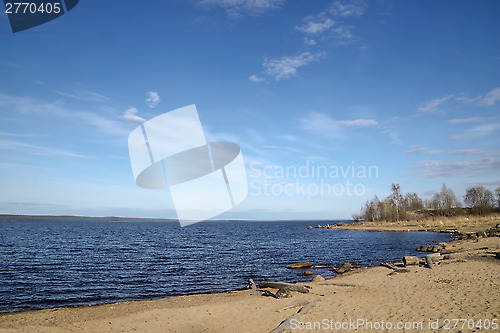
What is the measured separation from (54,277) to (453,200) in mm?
149849

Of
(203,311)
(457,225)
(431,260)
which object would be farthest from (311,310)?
(457,225)

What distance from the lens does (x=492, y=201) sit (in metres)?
115

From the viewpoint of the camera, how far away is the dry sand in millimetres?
11109

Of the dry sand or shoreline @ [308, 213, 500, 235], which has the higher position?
the dry sand

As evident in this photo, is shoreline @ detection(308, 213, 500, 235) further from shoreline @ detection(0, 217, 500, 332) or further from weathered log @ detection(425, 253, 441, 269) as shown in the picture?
shoreline @ detection(0, 217, 500, 332)

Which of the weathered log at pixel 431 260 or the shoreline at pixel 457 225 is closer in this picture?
the weathered log at pixel 431 260

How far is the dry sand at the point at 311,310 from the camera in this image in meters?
11.1

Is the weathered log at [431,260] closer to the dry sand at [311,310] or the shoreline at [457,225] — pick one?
A: the dry sand at [311,310]

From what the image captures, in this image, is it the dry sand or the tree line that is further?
the tree line

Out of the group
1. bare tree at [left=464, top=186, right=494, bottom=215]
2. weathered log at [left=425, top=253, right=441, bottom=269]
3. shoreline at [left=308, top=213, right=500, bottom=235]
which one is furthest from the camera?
bare tree at [left=464, top=186, right=494, bottom=215]

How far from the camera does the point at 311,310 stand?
1322cm

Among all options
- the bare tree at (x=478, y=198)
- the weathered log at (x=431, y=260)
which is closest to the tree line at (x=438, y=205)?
the bare tree at (x=478, y=198)

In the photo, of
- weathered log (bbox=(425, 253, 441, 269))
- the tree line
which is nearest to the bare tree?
the tree line

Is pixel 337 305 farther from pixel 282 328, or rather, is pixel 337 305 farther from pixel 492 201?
pixel 492 201
